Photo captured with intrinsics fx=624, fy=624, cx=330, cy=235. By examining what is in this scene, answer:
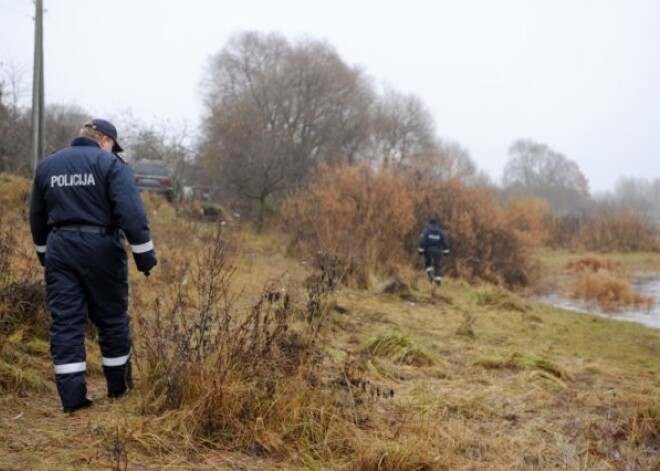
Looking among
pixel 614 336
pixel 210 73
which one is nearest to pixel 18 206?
pixel 614 336

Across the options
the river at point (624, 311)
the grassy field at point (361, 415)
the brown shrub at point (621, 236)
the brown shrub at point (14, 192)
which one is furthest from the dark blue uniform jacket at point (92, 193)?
the brown shrub at point (621, 236)

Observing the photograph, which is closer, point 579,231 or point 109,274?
point 109,274

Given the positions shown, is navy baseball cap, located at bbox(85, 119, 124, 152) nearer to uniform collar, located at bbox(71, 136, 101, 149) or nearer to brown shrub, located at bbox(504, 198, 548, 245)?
uniform collar, located at bbox(71, 136, 101, 149)

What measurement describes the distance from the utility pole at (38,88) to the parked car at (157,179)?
3211 mm

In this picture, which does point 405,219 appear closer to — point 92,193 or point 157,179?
point 157,179

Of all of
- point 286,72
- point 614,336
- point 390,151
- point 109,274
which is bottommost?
point 614,336

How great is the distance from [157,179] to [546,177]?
58578 mm

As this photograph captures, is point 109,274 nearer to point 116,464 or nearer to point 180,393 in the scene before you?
point 180,393

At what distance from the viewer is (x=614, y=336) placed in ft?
36.5

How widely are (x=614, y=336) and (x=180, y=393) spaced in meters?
9.50

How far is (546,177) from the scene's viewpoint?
69.5 meters

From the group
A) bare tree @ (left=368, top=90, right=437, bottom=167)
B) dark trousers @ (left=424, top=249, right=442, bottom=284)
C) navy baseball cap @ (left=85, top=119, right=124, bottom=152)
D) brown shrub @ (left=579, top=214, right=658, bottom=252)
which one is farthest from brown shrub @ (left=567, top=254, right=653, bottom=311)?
bare tree @ (left=368, top=90, right=437, bottom=167)

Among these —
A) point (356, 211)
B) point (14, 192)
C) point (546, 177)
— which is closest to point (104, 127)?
point (14, 192)

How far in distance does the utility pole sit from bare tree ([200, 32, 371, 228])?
7.58 meters
